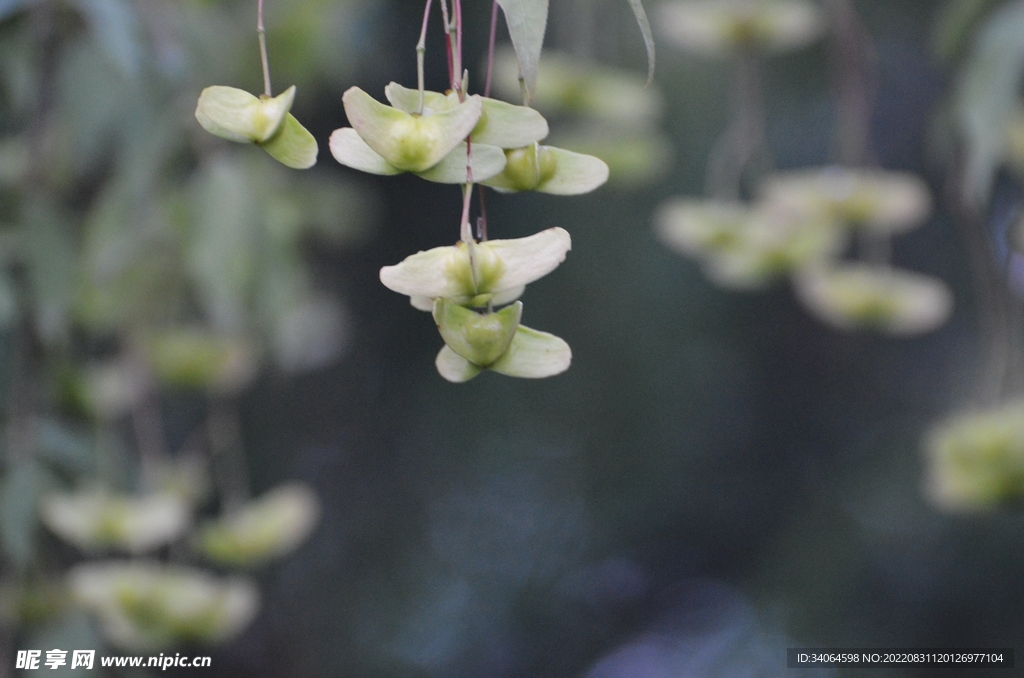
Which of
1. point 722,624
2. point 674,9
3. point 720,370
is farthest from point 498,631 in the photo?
point 674,9

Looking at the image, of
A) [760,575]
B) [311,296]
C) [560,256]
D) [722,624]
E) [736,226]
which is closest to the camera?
[560,256]

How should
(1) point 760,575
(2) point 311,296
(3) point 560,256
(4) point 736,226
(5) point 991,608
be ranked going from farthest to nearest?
(1) point 760,575 → (5) point 991,608 → (2) point 311,296 → (4) point 736,226 → (3) point 560,256

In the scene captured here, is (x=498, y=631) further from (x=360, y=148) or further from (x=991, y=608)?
(x=360, y=148)

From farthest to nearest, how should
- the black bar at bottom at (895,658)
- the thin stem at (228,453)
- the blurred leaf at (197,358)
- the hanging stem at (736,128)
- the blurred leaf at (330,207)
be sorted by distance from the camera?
the hanging stem at (736,128), the thin stem at (228,453), the black bar at bottom at (895,658), the blurred leaf at (330,207), the blurred leaf at (197,358)

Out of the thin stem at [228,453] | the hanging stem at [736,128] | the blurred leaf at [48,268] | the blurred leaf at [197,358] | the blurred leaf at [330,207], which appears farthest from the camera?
the hanging stem at [736,128]

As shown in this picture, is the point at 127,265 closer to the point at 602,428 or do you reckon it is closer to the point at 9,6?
the point at 9,6

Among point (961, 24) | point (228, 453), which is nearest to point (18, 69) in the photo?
point (961, 24)

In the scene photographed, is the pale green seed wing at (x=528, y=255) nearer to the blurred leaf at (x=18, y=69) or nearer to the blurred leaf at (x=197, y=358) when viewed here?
the blurred leaf at (x=18, y=69)

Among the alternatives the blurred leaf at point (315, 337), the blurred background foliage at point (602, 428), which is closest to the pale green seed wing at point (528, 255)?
the blurred background foliage at point (602, 428)
